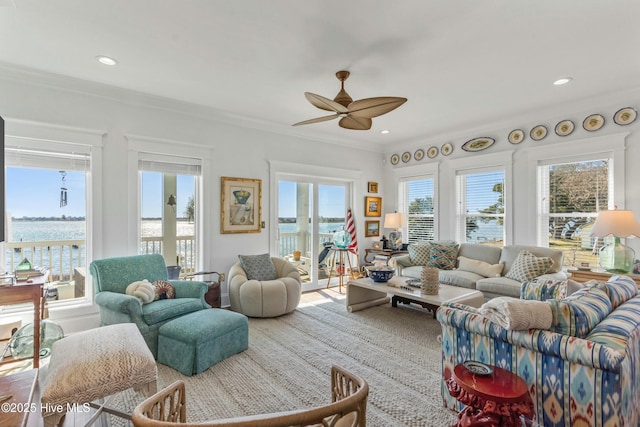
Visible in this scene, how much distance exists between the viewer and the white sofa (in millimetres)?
3825

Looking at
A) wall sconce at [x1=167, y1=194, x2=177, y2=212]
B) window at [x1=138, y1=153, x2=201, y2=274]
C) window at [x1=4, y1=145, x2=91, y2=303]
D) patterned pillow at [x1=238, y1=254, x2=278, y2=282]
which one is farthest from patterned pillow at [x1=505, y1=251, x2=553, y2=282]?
window at [x1=4, y1=145, x2=91, y2=303]

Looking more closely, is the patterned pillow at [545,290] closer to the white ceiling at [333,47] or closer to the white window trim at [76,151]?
the white ceiling at [333,47]

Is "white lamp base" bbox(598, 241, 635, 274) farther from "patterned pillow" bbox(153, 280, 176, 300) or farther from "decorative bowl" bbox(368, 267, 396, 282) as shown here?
"patterned pillow" bbox(153, 280, 176, 300)

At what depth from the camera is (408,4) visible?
81.7 inches

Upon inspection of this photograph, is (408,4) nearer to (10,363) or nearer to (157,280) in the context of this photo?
(157,280)

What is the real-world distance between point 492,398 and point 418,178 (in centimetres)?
491

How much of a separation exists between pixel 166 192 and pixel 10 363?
7.11ft

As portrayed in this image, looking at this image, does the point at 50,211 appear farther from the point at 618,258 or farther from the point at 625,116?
the point at 625,116

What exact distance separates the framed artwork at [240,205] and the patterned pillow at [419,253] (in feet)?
8.20

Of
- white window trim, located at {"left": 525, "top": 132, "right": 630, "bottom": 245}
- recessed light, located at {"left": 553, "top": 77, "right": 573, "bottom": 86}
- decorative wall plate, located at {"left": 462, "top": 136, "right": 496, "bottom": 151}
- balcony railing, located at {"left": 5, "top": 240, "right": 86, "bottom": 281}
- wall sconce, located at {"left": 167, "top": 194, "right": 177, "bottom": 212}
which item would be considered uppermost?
recessed light, located at {"left": 553, "top": 77, "right": 573, "bottom": 86}

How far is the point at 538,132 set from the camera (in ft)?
14.4

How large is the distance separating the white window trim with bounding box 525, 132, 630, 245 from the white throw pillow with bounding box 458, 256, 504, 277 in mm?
792

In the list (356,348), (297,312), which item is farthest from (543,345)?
(297,312)

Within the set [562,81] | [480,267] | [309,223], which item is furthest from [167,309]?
[562,81]
